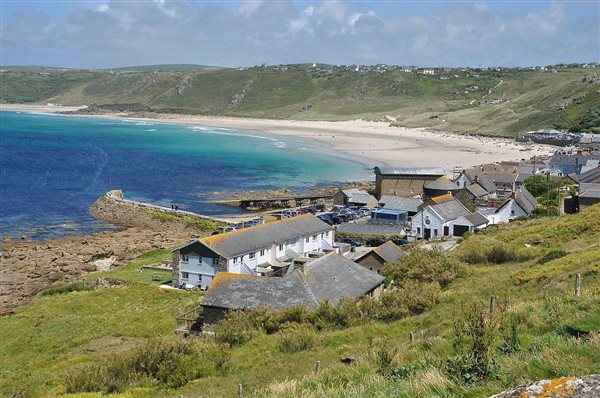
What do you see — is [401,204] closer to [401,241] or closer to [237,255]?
[401,241]

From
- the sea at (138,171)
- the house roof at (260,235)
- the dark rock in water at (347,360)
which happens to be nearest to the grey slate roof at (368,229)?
the house roof at (260,235)

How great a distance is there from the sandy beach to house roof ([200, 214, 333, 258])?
57707 millimetres

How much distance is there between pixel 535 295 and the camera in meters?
18.5

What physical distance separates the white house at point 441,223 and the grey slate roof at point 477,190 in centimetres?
1231

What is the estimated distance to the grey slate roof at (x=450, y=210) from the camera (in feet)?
159

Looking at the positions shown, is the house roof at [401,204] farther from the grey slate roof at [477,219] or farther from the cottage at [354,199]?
the grey slate roof at [477,219]

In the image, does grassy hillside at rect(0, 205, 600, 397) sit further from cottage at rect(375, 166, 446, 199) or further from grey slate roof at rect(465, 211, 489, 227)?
cottage at rect(375, 166, 446, 199)

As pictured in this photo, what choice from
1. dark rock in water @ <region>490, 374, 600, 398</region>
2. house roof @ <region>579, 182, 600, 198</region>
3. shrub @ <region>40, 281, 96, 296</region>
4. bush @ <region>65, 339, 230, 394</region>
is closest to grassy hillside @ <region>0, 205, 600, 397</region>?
bush @ <region>65, 339, 230, 394</region>

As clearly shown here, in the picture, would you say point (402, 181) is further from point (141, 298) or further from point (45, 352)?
point (45, 352)

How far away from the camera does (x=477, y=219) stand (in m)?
48.4

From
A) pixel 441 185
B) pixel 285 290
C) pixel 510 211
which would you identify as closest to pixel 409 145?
pixel 441 185

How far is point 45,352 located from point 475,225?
108 ft

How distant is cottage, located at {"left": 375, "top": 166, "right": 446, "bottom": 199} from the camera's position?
65438 mm

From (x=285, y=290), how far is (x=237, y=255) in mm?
10400
